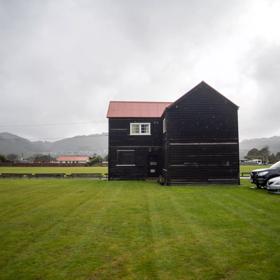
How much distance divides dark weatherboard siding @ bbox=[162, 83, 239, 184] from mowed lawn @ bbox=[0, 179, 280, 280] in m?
8.40

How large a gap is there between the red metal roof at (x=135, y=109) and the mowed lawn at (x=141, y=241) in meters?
15.3

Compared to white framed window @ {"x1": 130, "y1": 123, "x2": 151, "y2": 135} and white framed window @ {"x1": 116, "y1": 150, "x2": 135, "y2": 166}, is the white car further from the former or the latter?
white framed window @ {"x1": 116, "y1": 150, "x2": 135, "y2": 166}

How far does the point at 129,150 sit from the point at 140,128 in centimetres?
266

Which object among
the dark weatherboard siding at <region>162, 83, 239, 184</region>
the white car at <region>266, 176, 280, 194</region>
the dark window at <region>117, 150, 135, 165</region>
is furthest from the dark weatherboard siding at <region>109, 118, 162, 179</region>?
the white car at <region>266, 176, 280, 194</region>

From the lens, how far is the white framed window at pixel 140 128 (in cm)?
2611

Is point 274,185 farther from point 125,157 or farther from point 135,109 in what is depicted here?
point 135,109

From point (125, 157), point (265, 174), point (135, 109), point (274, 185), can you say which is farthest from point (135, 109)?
point (274, 185)

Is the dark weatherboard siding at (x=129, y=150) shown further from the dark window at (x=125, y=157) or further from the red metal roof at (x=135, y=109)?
the red metal roof at (x=135, y=109)

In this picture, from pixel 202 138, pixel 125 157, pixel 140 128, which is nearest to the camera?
pixel 202 138

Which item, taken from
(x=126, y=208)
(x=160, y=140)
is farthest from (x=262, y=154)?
(x=126, y=208)

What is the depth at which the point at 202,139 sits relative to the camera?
20875mm

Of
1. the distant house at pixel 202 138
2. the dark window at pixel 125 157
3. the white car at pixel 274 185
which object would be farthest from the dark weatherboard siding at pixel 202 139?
the dark window at pixel 125 157

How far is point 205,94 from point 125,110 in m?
9.53

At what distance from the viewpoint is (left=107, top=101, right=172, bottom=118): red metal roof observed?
2638 cm
